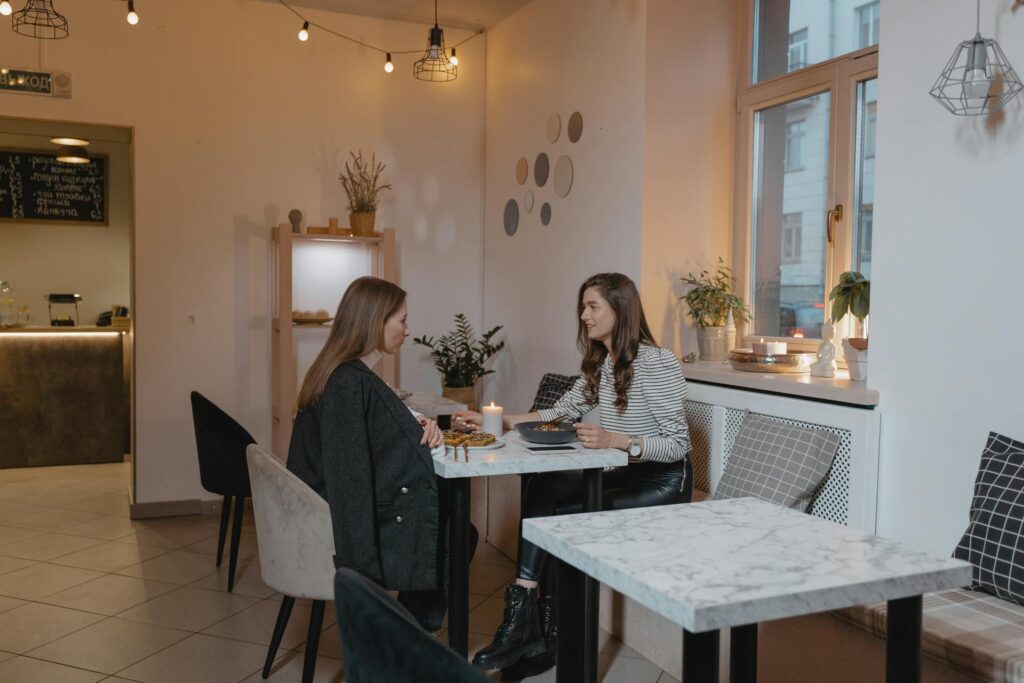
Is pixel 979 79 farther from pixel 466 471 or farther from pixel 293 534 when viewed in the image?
pixel 293 534

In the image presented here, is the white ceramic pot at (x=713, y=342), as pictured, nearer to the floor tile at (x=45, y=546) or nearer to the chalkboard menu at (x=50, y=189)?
the floor tile at (x=45, y=546)

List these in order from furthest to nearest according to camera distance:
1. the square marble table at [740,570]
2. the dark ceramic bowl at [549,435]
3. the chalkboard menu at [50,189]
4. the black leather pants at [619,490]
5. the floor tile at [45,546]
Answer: the chalkboard menu at [50,189], the floor tile at [45,546], the black leather pants at [619,490], the dark ceramic bowl at [549,435], the square marble table at [740,570]

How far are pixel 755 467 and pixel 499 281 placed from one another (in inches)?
108

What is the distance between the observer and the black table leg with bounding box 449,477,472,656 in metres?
2.62

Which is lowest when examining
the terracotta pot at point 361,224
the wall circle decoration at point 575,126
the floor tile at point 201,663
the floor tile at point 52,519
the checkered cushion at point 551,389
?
the floor tile at point 52,519

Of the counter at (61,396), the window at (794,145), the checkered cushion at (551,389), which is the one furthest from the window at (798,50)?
the counter at (61,396)

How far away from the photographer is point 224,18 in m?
5.17

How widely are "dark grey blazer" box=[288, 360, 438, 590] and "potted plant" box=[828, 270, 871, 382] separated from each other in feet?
5.39

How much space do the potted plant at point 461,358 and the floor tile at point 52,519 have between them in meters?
2.13

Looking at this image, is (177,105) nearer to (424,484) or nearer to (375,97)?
(375,97)

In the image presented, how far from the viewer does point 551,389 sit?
15.3 feet

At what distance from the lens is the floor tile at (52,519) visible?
4.88 meters

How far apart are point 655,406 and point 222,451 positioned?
1.94 meters

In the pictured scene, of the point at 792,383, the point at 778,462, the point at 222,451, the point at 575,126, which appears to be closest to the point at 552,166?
the point at 575,126
